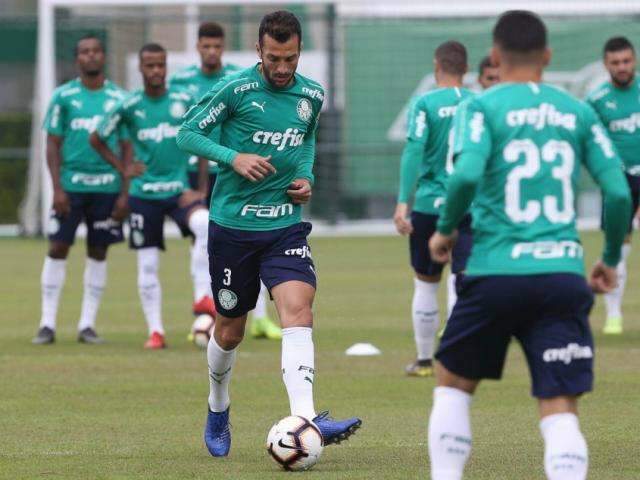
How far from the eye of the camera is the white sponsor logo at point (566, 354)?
5594 millimetres

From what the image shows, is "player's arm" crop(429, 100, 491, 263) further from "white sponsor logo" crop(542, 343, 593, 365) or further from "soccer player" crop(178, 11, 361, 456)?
"soccer player" crop(178, 11, 361, 456)

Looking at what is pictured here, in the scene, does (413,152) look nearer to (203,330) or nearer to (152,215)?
(203,330)

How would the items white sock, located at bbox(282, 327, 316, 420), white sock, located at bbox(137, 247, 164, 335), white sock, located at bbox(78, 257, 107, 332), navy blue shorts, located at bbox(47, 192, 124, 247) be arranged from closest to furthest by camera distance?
white sock, located at bbox(282, 327, 316, 420), white sock, located at bbox(137, 247, 164, 335), navy blue shorts, located at bbox(47, 192, 124, 247), white sock, located at bbox(78, 257, 107, 332)

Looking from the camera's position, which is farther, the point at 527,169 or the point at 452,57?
the point at 452,57

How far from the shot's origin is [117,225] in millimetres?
13102

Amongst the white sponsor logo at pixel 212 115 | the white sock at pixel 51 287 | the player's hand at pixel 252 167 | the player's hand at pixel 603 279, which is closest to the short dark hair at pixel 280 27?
the white sponsor logo at pixel 212 115

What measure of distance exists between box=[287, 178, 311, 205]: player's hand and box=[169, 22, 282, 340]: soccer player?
4769mm

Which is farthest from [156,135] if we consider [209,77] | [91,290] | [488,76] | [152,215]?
[488,76]

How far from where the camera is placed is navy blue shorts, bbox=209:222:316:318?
7645mm

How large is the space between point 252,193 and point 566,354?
2.52 metres

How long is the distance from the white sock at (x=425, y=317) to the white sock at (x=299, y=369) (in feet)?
11.8

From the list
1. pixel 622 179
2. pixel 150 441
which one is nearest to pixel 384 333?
pixel 150 441

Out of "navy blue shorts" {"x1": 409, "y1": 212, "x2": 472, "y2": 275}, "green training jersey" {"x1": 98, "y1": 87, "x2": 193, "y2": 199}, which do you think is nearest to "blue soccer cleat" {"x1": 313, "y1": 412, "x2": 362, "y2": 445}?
"navy blue shorts" {"x1": 409, "y1": 212, "x2": 472, "y2": 275}

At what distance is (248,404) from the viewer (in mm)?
9555
